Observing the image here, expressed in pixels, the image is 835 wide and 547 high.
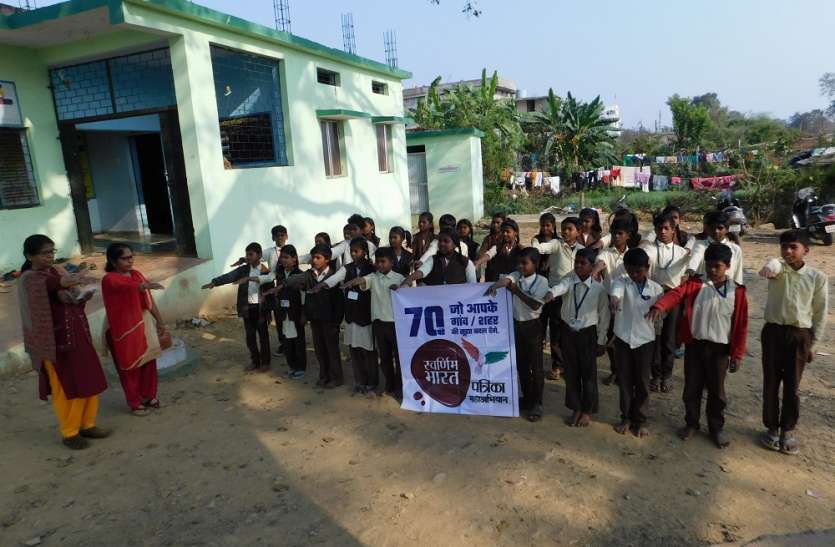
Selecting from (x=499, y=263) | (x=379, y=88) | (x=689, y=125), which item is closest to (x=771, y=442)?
(x=499, y=263)

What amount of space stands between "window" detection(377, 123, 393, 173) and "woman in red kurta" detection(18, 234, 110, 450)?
9.16 metres

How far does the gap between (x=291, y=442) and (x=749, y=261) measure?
30.2 ft

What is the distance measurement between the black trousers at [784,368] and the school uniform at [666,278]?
87 centimetres

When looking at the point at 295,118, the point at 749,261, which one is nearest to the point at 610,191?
the point at 749,261

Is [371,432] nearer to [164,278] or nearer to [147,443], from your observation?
[147,443]

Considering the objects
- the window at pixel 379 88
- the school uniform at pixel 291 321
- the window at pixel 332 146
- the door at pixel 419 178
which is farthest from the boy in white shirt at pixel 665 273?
the door at pixel 419 178

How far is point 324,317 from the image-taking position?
488 centimetres

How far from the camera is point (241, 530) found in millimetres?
3035

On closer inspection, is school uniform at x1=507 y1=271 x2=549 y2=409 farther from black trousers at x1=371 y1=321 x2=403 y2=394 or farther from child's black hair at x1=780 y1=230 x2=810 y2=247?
child's black hair at x1=780 y1=230 x2=810 y2=247

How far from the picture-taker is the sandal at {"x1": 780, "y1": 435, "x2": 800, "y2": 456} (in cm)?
362

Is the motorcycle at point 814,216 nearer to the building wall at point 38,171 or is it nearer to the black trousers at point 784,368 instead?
the black trousers at point 784,368

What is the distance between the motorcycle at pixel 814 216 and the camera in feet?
36.3

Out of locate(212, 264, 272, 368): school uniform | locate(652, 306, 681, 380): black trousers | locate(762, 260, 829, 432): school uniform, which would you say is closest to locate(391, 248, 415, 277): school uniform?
locate(212, 264, 272, 368): school uniform

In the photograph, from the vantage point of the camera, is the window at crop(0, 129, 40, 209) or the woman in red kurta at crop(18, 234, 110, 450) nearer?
the woman in red kurta at crop(18, 234, 110, 450)
